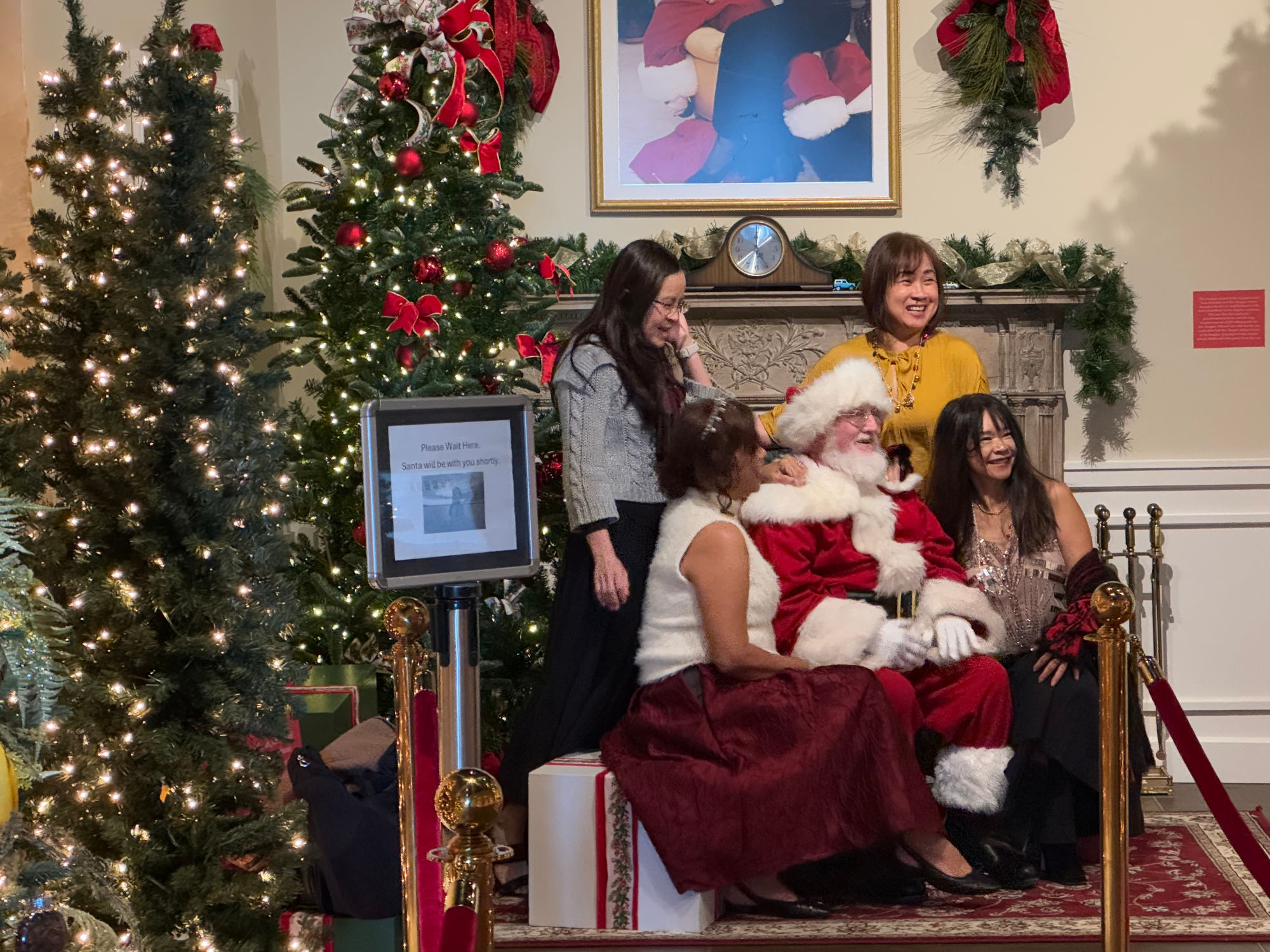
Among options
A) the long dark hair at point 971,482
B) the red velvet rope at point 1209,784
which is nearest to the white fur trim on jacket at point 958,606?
the long dark hair at point 971,482

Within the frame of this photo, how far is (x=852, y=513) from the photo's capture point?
154 inches

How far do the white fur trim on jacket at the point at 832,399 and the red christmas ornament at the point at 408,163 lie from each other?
146cm

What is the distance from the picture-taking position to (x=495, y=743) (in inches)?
176

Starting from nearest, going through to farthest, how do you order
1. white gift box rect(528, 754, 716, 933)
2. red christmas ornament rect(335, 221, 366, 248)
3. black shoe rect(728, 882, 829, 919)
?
white gift box rect(528, 754, 716, 933), black shoe rect(728, 882, 829, 919), red christmas ornament rect(335, 221, 366, 248)

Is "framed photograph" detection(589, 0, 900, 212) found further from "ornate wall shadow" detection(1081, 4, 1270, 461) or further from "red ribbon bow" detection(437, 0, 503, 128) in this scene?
"red ribbon bow" detection(437, 0, 503, 128)

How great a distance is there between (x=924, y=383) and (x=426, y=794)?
2205mm

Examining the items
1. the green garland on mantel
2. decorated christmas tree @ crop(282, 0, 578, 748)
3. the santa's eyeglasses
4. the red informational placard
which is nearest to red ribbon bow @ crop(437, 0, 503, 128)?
decorated christmas tree @ crop(282, 0, 578, 748)

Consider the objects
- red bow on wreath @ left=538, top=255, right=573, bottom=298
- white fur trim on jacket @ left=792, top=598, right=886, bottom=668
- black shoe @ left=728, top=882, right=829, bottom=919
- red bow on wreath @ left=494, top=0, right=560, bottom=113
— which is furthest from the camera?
red bow on wreath @ left=494, top=0, right=560, bottom=113

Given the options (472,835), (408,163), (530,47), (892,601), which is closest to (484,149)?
(408,163)

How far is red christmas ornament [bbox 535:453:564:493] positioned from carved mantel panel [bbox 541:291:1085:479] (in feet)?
3.83

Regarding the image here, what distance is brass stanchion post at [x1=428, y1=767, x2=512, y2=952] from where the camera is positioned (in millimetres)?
1797

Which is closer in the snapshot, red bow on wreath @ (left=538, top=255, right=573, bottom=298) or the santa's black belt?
the santa's black belt

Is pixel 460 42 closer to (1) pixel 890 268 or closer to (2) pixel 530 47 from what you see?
(2) pixel 530 47

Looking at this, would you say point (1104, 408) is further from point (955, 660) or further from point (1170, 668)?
point (955, 660)
